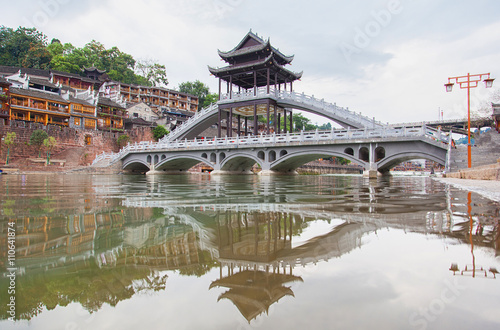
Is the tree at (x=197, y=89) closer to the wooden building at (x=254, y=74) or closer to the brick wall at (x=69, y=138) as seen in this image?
the brick wall at (x=69, y=138)

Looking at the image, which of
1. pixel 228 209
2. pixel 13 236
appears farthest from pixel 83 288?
pixel 228 209

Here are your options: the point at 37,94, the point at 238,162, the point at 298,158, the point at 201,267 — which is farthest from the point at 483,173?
the point at 37,94

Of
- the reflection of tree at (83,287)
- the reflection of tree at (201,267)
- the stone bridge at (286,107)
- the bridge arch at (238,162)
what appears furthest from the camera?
the bridge arch at (238,162)

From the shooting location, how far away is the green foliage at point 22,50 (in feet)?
214

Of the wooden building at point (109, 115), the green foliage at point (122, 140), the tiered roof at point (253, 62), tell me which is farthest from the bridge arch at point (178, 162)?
the wooden building at point (109, 115)

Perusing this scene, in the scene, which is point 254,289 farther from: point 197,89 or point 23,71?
point 197,89

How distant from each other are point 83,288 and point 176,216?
3001 millimetres

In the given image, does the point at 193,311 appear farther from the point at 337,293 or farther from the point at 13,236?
the point at 13,236

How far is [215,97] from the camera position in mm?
74750

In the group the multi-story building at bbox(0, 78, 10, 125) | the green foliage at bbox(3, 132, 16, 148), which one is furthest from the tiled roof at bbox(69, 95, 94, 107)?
the green foliage at bbox(3, 132, 16, 148)

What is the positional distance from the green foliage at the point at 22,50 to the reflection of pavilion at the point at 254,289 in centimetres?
7959

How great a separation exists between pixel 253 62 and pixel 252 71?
1158mm

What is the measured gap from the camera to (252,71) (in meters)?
36.3

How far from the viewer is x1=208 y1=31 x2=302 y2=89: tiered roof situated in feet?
114
